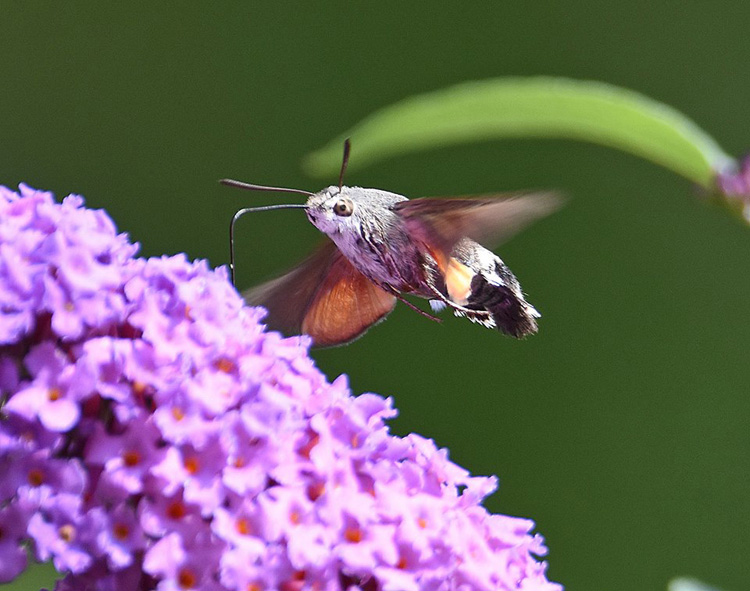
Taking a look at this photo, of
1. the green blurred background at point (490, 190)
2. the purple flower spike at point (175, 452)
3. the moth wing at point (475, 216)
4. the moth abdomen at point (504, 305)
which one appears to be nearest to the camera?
the purple flower spike at point (175, 452)

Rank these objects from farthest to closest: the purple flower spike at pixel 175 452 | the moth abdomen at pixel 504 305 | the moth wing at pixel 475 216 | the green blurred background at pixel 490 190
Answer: the green blurred background at pixel 490 190 → the moth abdomen at pixel 504 305 → the moth wing at pixel 475 216 → the purple flower spike at pixel 175 452

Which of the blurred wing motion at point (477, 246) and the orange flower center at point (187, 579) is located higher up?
the blurred wing motion at point (477, 246)

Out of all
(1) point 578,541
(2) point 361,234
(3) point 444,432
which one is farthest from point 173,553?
(1) point 578,541

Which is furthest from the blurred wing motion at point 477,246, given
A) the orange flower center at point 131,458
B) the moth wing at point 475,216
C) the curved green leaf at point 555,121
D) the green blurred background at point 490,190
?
the green blurred background at point 490,190

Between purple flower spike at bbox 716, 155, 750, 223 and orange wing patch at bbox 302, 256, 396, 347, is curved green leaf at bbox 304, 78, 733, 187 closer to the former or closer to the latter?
purple flower spike at bbox 716, 155, 750, 223

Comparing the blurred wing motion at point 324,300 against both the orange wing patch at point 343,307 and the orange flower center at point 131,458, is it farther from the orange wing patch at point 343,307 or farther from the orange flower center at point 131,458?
the orange flower center at point 131,458

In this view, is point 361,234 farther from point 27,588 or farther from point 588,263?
point 588,263

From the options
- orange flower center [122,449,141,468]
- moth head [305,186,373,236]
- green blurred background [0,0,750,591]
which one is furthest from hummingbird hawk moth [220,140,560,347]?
green blurred background [0,0,750,591]

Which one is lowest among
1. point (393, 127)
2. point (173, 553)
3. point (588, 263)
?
point (173, 553)
